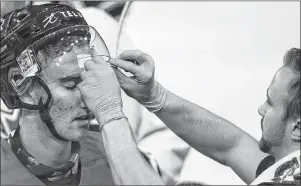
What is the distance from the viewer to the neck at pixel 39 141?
173 cm

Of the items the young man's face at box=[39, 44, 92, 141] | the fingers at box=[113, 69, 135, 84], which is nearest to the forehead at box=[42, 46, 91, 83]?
the young man's face at box=[39, 44, 92, 141]

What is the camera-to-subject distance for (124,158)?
147 cm

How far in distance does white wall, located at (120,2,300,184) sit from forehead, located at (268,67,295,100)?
0.26 metres

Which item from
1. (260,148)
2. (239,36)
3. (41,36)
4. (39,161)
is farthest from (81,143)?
(239,36)

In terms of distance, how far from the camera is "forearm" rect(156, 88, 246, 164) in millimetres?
1880

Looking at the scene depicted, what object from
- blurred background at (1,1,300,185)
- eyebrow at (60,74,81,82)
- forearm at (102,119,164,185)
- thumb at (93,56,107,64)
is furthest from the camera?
blurred background at (1,1,300,185)

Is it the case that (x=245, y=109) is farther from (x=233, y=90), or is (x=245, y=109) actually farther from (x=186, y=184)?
(x=186, y=184)

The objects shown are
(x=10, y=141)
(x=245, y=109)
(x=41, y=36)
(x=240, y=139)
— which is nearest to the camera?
(x=41, y=36)

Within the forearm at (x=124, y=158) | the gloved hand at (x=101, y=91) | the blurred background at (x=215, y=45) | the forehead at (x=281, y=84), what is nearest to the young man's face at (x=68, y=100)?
the gloved hand at (x=101, y=91)

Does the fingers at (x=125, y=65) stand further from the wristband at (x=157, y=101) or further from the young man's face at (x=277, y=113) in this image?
the young man's face at (x=277, y=113)

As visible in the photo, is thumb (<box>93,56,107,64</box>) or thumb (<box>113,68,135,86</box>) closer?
thumb (<box>93,56,107,64</box>)

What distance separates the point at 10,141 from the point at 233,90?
77 centimetres

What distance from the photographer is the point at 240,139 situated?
6.39 feet

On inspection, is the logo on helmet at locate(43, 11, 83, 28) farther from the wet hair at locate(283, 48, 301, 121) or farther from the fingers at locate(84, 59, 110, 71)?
the wet hair at locate(283, 48, 301, 121)
